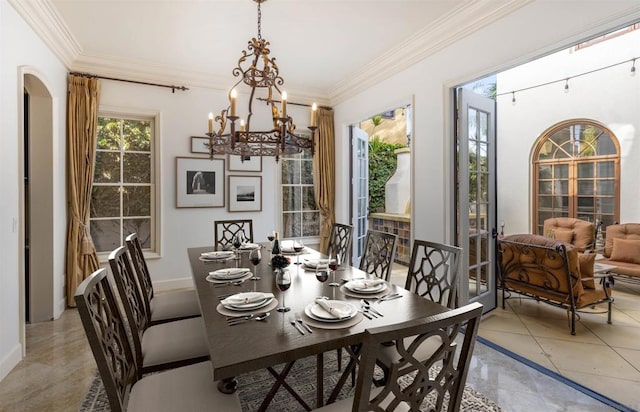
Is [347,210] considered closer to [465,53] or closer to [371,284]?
[465,53]

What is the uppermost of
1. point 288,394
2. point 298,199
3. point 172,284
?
point 298,199

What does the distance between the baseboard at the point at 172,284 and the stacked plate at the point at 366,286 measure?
3.06 metres

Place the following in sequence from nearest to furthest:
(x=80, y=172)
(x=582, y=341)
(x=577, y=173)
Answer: (x=582, y=341) → (x=80, y=172) → (x=577, y=173)

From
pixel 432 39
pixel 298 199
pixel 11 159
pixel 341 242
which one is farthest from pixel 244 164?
pixel 432 39

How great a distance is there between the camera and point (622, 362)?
8.33ft

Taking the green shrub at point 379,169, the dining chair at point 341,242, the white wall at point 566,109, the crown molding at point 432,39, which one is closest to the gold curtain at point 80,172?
the dining chair at point 341,242

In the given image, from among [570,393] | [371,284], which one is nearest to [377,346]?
[371,284]

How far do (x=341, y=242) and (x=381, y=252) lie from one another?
80 centimetres

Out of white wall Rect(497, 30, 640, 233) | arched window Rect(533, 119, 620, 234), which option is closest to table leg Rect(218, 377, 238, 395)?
white wall Rect(497, 30, 640, 233)

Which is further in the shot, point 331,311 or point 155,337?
point 155,337

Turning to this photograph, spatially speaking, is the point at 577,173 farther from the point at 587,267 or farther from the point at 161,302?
the point at 161,302

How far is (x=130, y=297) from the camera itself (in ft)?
6.55

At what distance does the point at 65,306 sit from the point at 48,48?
272 centimetres

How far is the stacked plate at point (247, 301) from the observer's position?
165cm
